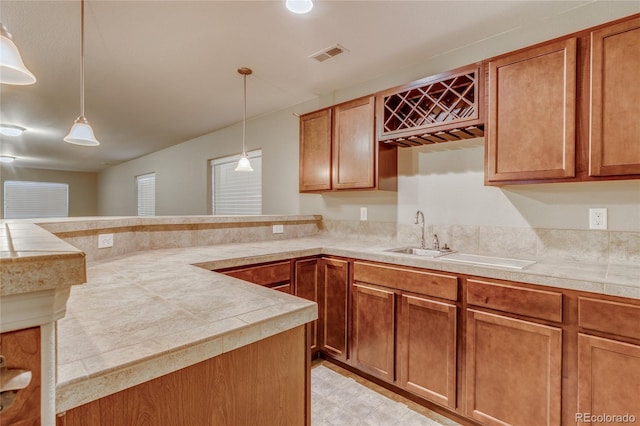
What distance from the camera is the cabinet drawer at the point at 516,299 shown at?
1.57 meters

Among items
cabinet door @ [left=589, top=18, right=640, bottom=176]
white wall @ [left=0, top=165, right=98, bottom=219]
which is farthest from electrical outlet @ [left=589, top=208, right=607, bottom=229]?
white wall @ [left=0, top=165, right=98, bottom=219]

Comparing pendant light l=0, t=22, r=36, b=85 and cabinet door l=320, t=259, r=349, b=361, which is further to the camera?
cabinet door l=320, t=259, r=349, b=361

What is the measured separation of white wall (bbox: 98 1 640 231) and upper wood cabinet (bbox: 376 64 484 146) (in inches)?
11.3

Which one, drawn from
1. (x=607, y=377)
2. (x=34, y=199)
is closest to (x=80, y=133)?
(x=607, y=377)

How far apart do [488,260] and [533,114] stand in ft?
3.07

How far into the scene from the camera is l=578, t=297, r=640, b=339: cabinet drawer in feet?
4.51

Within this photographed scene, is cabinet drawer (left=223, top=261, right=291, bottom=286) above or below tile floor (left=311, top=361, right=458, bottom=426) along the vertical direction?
above

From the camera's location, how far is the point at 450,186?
8.32ft

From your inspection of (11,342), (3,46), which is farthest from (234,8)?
(11,342)

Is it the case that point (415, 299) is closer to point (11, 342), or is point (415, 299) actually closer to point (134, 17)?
point (11, 342)

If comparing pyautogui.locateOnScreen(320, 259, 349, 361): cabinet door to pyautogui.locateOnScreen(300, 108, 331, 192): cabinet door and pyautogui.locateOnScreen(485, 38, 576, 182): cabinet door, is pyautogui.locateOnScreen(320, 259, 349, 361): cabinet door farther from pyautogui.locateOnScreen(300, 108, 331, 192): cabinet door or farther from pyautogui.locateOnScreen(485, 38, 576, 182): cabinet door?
pyautogui.locateOnScreen(485, 38, 576, 182): cabinet door

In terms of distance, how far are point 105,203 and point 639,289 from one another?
10.5m

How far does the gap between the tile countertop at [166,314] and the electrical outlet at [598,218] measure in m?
0.28

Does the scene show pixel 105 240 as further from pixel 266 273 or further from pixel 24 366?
pixel 24 366
